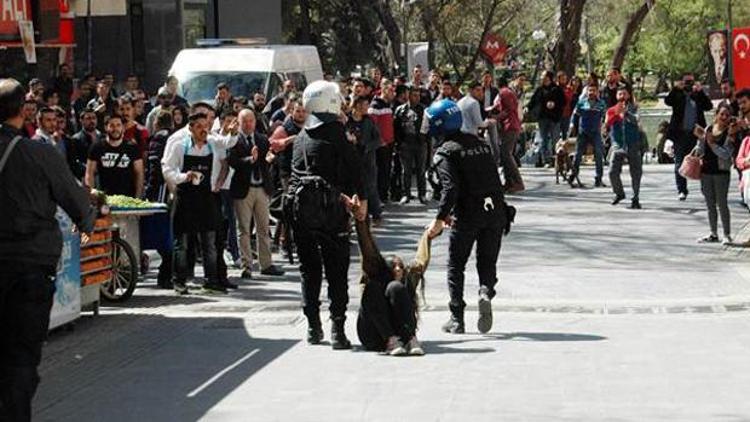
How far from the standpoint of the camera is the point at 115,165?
57.1 feet

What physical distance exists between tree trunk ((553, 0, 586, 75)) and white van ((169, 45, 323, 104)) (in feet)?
51.6

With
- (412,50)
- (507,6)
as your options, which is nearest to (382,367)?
(412,50)

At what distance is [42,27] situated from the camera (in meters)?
23.1

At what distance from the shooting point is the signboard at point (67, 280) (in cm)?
1385

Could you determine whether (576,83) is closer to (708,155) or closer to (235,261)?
(708,155)

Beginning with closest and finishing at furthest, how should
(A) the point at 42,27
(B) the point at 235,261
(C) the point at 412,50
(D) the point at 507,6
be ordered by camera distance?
(B) the point at 235,261, (A) the point at 42,27, (C) the point at 412,50, (D) the point at 507,6

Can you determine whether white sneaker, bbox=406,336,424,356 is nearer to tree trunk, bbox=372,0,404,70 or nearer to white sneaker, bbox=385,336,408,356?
white sneaker, bbox=385,336,408,356

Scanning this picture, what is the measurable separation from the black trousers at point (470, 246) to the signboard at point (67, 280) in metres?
2.95

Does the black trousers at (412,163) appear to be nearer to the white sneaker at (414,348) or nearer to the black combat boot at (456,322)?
the black combat boot at (456,322)

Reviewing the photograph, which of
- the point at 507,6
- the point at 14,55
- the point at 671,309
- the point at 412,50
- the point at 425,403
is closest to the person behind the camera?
the point at 425,403

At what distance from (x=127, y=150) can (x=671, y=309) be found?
5.51 metres

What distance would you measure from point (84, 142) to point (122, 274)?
2739 mm

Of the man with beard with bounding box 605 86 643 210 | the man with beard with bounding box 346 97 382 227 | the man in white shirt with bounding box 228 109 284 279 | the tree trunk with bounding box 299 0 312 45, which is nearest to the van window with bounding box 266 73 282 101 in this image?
the man with beard with bounding box 346 97 382 227

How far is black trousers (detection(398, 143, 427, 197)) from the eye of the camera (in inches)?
1068
